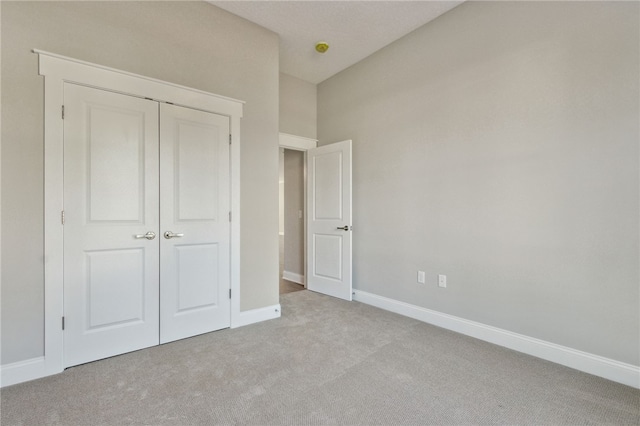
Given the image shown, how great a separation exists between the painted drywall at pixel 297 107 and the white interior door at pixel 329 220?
15.5 inches

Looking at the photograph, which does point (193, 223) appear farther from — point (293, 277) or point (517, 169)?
point (517, 169)

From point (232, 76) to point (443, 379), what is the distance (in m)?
3.24

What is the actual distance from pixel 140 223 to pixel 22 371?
3.97 feet

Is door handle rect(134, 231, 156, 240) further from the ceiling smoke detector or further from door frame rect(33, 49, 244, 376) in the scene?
the ceiling smoke detector

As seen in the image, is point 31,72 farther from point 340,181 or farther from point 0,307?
point 340,181

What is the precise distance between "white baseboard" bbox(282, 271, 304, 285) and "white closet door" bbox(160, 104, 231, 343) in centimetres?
201

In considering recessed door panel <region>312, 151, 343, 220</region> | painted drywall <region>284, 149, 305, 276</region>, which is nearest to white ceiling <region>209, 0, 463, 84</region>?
recessed door panel <region>312, 151, 343, 220</region>

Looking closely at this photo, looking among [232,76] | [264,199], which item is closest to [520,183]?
[264,199]

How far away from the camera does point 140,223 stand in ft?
8.05

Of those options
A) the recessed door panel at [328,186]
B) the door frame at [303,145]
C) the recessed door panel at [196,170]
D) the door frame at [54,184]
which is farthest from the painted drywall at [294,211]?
the door frame at [54,184]

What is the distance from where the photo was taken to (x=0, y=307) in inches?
76.3

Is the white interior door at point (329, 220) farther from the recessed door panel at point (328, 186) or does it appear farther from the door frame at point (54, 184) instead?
the door frame at point (54, 184)

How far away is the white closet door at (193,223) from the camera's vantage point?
8.49ft

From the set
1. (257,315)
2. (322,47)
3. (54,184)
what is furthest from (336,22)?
(257,315)
